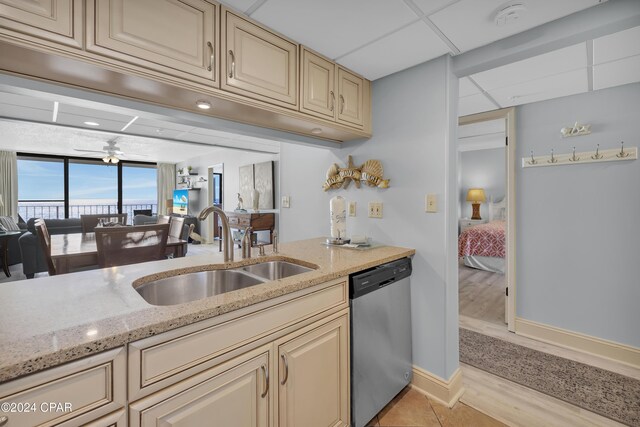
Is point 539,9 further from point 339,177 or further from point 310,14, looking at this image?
Answer: point 339,177

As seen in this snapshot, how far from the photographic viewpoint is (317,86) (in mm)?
1831

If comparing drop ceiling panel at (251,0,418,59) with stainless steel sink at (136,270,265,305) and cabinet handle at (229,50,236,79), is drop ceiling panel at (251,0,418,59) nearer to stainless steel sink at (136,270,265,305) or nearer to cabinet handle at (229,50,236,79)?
cabinet handle at (229,50,236,79)

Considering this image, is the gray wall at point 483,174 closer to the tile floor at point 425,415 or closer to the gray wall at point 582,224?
the gray wall at point 582,224

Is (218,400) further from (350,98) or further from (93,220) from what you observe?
(93,220)

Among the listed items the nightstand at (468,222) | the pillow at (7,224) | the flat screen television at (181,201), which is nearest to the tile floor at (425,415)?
the nightstand at (468,222)

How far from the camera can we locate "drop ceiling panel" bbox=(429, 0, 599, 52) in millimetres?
1389

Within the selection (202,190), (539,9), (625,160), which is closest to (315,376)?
(539,9)

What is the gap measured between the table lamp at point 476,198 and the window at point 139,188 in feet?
29.9

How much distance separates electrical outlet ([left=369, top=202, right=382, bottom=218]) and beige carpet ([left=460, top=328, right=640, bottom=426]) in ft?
4.50

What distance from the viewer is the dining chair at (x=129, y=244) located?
2.09m

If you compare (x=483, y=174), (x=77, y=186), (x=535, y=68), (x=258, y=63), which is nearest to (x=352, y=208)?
(x=258, y=63)

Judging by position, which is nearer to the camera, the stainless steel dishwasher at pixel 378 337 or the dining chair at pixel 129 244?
the stainless steel dishwasher at pixel 378 337

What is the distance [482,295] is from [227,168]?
239 inches

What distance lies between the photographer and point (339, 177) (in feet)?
8.00
